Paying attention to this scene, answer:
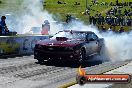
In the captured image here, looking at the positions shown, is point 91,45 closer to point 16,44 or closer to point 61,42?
point 61,42

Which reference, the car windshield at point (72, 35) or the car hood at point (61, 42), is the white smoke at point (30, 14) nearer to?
the car windshield at point (72, 35)

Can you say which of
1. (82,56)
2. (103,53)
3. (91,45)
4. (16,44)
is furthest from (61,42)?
(16,44)

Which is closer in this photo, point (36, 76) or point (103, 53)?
point (36, 76)

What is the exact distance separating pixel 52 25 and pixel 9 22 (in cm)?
471

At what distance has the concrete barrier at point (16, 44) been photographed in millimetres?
18712

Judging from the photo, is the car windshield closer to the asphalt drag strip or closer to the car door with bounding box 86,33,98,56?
the car door with bounding box 86,33,98,56

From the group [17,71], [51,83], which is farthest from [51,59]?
[51,83]

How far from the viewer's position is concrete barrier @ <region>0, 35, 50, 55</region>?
61.4 ft

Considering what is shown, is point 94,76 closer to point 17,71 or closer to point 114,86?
point 114,86

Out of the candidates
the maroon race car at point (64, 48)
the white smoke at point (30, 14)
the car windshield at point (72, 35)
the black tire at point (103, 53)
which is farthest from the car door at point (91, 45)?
the white smoke at point (30, 14)

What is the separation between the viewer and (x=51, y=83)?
34.2ft

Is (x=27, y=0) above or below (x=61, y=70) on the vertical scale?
above

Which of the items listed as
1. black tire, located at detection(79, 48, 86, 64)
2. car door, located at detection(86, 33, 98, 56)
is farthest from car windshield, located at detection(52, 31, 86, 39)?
black tire, located at detection(79, 48, 86, 64)

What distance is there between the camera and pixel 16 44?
1983 centimetres
